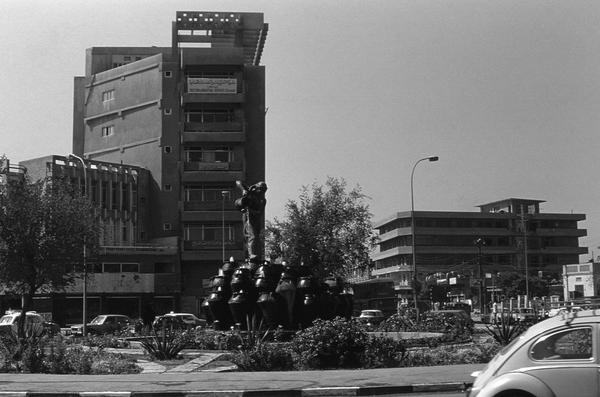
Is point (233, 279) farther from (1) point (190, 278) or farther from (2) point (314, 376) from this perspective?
(1) point (190, 278)

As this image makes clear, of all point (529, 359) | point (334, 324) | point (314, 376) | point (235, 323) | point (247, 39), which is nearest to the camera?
point (529, 359)

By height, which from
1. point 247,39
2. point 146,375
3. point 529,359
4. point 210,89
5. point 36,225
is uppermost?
point 247,39

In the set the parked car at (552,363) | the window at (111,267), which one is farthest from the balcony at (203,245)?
the parked car at (552,363)

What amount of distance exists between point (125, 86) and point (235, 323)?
193ft

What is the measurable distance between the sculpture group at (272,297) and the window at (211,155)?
48481 millimetres

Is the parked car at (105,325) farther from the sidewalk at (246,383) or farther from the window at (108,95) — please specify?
the window at (108,95)

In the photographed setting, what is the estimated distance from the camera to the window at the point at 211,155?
75.2 metres

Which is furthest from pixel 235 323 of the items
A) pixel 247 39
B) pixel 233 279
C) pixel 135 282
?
pixel 247 39

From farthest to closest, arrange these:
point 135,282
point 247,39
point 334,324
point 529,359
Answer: point 247,39, point 135,282, point 334,324, point 529,359

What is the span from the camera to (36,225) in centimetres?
3105

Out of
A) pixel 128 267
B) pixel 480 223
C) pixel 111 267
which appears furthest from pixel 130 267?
pixel 480 223

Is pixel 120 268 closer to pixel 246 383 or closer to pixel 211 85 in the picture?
pixel 211 85

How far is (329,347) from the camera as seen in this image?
17.3 metres

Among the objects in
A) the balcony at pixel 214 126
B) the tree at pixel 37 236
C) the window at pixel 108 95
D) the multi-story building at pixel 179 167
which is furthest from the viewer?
the window at pixel 108 95
